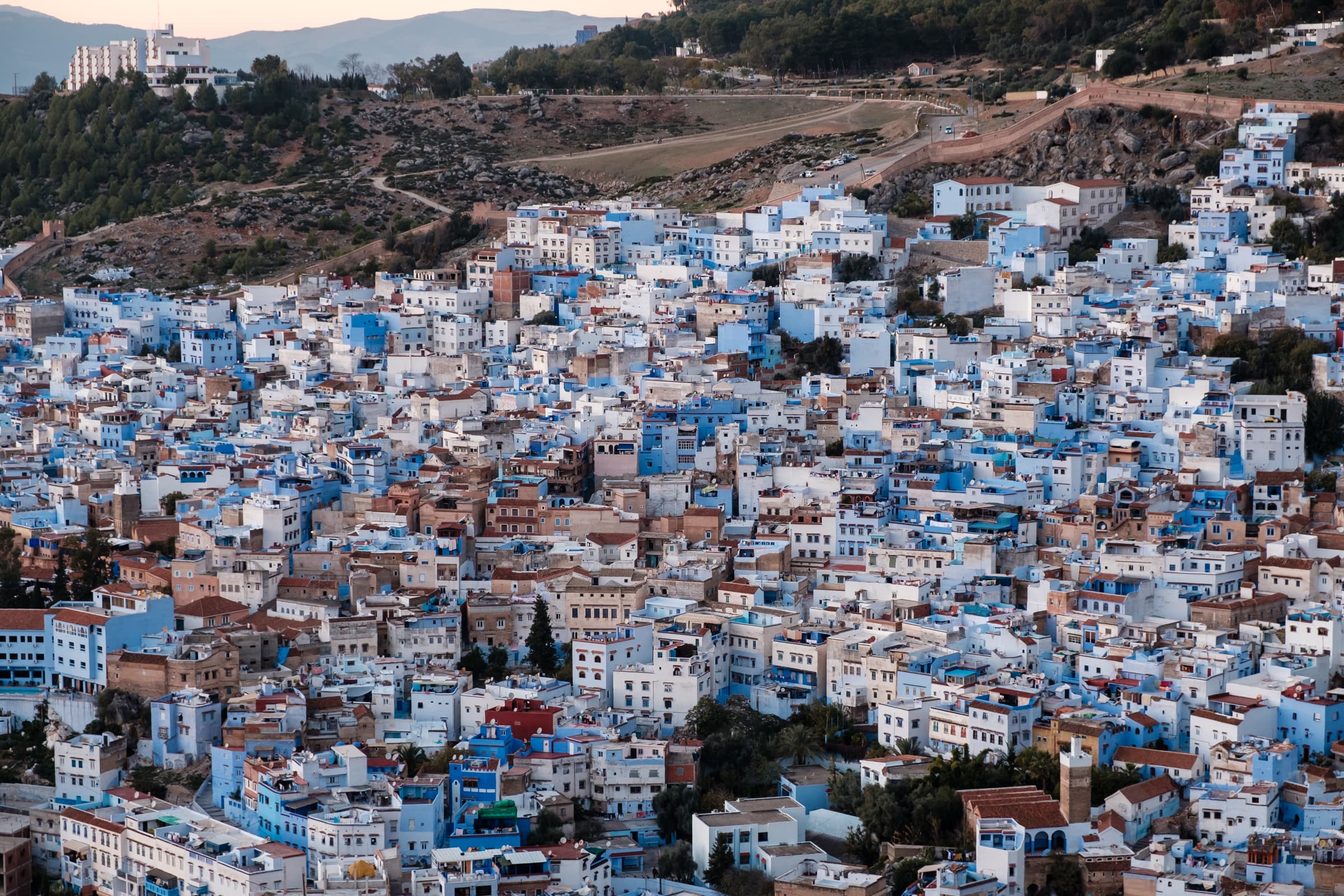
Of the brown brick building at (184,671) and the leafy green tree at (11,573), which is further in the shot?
the leafy green tree at (11,573)

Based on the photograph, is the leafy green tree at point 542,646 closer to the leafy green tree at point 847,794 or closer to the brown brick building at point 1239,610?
the leafy green tree at point 847,794

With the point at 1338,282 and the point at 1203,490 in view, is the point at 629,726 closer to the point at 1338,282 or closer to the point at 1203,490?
the point at 1203,490

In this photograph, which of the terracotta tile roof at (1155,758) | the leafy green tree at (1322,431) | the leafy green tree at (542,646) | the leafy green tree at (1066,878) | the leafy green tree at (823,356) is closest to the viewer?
the leafy green tree at (1066,878)

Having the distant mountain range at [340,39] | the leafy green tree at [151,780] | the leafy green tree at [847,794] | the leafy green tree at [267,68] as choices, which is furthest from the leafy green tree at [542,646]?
the distant mountain range at [340,39]

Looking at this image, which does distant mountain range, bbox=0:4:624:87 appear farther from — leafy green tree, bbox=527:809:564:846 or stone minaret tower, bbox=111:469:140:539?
leafy green tree, bbox=527:809:564:846

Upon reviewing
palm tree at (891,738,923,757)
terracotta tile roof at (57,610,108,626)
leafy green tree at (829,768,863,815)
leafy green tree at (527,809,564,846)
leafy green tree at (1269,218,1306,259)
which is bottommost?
leafy green tree at (527,809,564,846)

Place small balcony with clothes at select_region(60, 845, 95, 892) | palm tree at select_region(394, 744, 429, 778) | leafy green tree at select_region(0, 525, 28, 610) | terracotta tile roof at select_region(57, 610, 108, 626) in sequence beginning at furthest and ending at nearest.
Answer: leafy green tree at select_region(0, 525, 28, 610) < terracotta tile roof at select_region(57, 610, 108, 626) < palm tree at select_region(394, 744, 429, 778) < small balcony with clothes at select_region(60, 845, 95, 892)

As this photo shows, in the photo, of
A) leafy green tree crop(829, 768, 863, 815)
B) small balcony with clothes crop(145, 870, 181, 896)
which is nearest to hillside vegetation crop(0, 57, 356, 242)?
small balcony with clothes crop(145, 870, 181, 896)
